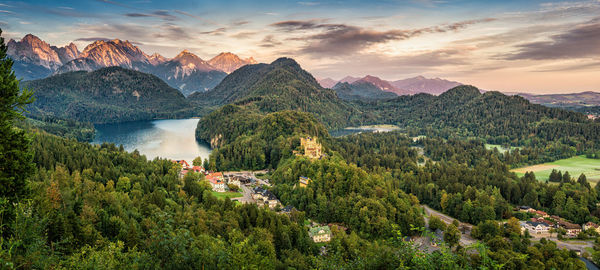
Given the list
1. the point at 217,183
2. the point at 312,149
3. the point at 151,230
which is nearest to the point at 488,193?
the point at 312,149

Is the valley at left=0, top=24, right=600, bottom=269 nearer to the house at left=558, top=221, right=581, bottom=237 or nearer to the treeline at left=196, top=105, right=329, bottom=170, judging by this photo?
the house at left=558, top=221, right=581, bottom=237

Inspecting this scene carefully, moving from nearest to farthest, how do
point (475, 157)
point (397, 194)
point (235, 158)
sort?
1. point (397, 194)
2. point (235, 158)
3. point (475, 157)

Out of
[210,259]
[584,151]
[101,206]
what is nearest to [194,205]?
[101,206]

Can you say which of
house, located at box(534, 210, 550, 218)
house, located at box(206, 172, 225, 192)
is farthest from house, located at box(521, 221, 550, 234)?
house, located at box(206, 172, 225, 192)

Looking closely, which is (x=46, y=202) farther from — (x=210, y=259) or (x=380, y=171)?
(x=380, y=171)

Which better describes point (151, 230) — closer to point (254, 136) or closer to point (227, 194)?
point (227, 194)

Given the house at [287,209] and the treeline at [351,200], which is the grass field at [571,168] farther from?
the house at [287,209]
